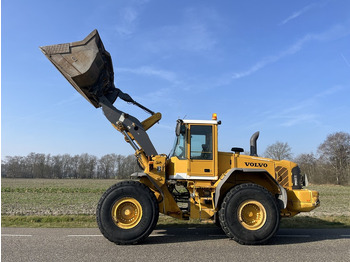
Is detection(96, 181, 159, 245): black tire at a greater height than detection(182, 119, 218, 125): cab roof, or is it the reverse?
detection(182, 119, 218, 125): cab roof

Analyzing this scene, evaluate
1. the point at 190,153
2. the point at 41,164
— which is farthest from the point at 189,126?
the point at 41,164

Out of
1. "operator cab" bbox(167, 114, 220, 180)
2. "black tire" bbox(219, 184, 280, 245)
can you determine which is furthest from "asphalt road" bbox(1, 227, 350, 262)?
"operator cab" bbox(167, 114, 220, 180)

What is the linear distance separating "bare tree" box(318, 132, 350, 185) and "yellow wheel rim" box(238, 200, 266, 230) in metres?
57.9

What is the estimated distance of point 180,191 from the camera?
7641 mm

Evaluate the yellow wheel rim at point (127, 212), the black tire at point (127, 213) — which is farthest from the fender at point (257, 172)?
the yellow wheel rim at point (127, 212)

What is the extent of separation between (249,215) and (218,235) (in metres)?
1.20

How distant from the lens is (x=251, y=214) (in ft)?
21.3

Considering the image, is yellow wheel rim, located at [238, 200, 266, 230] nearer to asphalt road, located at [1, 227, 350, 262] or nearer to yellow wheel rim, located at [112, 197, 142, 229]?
asphalt road, located at [1, 227, 350, 262]

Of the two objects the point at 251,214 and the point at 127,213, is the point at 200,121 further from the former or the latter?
the point at 127,213

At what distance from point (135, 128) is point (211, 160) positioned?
2.19 metres

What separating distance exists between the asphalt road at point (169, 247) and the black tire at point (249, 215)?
0.78 feet

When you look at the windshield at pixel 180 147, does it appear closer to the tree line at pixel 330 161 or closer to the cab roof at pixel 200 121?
the cab roof at pixel 200 121

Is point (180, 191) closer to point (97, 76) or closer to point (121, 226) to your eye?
point (121, 226)

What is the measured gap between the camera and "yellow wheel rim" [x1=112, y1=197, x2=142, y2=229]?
6391 mm
